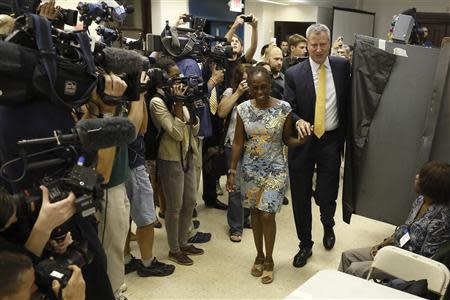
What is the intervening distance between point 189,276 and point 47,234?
1.68m

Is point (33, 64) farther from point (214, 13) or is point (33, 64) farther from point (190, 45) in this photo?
point (214, 13)

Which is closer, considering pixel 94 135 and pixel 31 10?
pixel 94 135

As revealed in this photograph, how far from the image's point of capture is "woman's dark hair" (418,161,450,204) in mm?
2094

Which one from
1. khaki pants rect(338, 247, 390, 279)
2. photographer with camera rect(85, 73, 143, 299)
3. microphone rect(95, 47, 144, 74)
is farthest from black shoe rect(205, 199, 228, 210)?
microphone rect(95, 47, 144, 74)

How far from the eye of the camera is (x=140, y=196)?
2.42m

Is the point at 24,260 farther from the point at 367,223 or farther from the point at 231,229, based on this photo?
the point at 367,223

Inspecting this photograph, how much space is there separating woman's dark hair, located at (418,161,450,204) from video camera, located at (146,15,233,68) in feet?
5.34

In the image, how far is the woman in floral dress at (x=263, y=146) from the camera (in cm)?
248

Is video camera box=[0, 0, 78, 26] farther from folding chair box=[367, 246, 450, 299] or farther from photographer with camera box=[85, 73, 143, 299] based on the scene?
folding chair box=[367, 246, 450, 299]

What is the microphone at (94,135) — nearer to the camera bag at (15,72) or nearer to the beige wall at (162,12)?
the camera bag at (15,72)

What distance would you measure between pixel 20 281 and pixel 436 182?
1.97 meters

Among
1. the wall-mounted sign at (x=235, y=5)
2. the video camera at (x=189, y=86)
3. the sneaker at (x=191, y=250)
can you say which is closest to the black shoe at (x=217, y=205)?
the sneaker at (x=191, y=250)

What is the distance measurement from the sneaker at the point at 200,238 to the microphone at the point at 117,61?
1.88 m

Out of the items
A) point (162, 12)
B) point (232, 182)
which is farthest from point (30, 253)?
point (162, 12)
